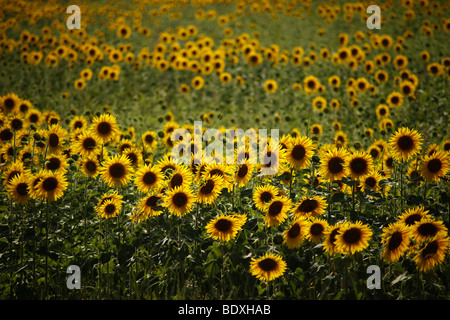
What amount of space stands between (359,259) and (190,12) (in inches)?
661

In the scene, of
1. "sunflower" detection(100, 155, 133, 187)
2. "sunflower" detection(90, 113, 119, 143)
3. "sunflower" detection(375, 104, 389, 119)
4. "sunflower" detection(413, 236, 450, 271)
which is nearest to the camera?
"sunflower" detection(413, 236, 450, 271)

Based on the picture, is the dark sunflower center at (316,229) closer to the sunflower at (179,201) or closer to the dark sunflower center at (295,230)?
the dark sunflower center at (295,230)

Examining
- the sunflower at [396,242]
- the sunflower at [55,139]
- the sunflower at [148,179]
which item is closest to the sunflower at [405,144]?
the sunflower at [396,242]

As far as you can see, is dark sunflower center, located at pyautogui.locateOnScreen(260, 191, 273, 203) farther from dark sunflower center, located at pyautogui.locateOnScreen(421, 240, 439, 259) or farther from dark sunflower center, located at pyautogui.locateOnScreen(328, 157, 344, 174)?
dark sunflower center, located at pyautogui.locateOnScreen(421, 240, 439, 259)

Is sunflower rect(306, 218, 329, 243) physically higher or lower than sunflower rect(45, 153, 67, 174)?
lower

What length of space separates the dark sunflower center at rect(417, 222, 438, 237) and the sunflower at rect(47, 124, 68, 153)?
3.13 meters

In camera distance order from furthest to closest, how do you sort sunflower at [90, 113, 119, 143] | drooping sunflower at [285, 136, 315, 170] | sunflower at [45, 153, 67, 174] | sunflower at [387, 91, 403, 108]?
1. sunflower at [387, 91, 403, 108]
2. sunflower at [90, 113, 119, 143]
3. sunflower at [45, 153, 67, 174]
4. drooping sunflower at [285, 136, 315, 170]

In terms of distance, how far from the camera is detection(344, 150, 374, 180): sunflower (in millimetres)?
3066

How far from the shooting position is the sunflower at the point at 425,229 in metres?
2.52

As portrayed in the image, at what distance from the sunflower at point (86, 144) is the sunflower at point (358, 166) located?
87.9 inches

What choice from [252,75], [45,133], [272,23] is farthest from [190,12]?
[45,133]

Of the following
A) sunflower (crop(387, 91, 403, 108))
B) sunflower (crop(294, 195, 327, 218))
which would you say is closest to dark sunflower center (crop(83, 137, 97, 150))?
sunflower (crop(294, 195, 327, 218))

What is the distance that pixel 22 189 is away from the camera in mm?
3125

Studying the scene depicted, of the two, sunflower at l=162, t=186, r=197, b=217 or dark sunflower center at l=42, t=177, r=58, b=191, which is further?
dark sunflower center at l=42, t=177, r=58, b=191
